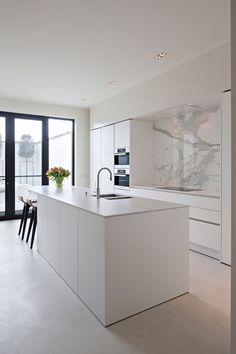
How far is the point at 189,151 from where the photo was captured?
457 cm

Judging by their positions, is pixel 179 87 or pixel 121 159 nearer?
pixel 179 87

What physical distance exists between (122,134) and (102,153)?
1021 millimetres

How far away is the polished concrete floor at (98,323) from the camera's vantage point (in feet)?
5.86

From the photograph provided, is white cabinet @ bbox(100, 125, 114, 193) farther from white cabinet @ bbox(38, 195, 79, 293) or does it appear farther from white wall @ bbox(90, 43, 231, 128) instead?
white cabinet @ bbox(38, 195, 79, 293)

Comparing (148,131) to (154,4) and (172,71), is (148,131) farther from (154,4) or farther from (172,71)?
(154,4)

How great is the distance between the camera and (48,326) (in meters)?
2.02

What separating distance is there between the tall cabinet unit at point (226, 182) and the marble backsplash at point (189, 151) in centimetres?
68

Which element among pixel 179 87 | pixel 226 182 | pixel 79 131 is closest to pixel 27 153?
pixel 79 131

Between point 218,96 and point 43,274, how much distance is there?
3.21 meters

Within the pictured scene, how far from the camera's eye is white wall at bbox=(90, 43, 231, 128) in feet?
11.0

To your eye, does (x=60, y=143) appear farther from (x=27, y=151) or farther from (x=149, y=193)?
(x=149, y=193)

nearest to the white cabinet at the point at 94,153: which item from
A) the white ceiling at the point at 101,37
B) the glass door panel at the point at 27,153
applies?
the glass door panel at the point at 27,153

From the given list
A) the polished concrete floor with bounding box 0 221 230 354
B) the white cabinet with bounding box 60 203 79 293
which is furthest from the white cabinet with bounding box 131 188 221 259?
the white cabinet with bounding box 60 203 79 293

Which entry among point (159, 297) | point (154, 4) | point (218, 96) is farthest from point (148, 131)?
point (159, 297)
